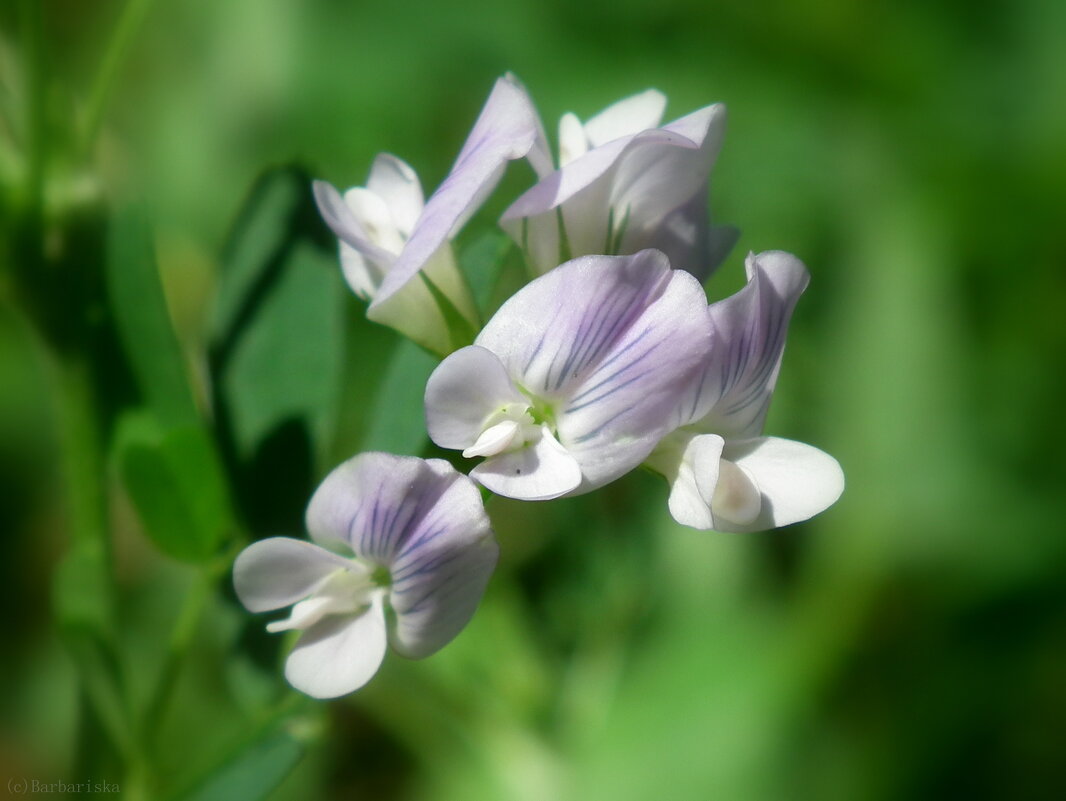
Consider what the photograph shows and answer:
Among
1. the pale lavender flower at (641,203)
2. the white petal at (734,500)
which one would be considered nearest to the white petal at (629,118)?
the pale lavender flower at (641,203)

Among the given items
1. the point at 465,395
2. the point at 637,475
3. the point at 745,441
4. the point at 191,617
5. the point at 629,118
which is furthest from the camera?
the point at 637,475

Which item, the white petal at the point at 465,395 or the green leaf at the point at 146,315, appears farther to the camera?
the green leaf at the point at 146,315

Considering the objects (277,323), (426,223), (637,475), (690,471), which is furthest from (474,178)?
(637,475)

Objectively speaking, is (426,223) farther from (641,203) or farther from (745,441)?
(745,441)

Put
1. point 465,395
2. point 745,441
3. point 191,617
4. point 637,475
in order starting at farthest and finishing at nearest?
1. point 637,475
2. point 191,617
3. point 745,441
4. point 465,395

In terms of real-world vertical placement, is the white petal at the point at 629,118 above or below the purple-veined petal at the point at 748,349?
above

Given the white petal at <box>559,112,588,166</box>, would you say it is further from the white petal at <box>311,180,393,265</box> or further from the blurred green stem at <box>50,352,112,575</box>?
the blurred green stem at <box>50,352,112,575</box>

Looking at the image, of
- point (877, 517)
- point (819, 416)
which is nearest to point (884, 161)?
point (819, 416)

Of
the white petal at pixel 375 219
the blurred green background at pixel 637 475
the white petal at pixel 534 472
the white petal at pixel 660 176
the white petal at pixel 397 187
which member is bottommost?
the blurred green background at pixel 637 475

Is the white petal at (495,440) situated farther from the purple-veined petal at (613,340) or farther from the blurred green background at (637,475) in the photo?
the blurred green background at (637,475)
